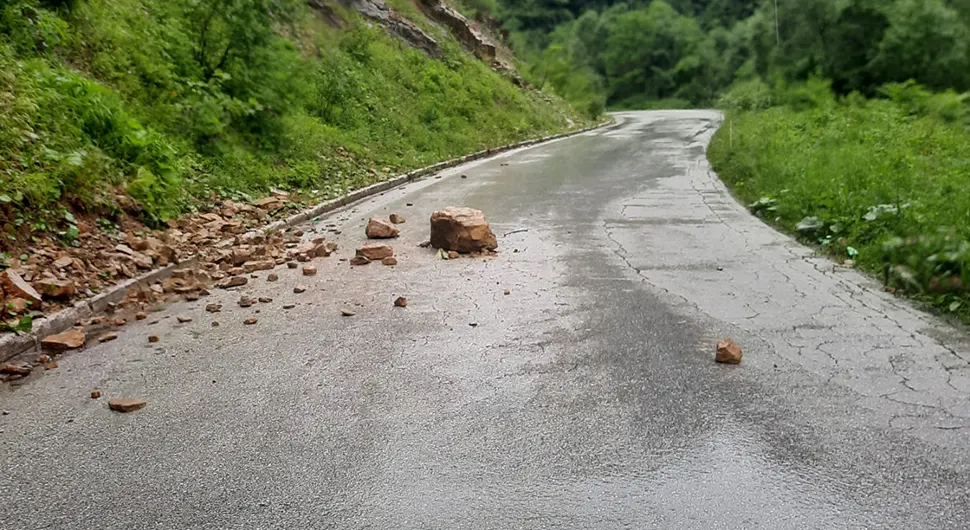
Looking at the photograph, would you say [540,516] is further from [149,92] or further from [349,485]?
[149,92]

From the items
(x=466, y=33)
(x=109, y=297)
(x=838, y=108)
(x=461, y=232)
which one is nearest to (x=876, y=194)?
(x=461, y=232)

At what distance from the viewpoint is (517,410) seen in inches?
183

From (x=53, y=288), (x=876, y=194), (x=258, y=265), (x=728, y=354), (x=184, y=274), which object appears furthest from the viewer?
(x=876, y=194)

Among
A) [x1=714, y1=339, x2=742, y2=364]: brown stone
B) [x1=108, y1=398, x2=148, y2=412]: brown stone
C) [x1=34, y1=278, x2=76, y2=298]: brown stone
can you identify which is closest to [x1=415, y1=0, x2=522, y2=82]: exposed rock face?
[x1=34, y1=278, x2=76, y2=298]: brown stone

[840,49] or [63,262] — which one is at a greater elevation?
[63,262]

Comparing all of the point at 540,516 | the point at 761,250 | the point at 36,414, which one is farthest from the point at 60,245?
the point at 761,250

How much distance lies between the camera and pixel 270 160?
14.0 meters

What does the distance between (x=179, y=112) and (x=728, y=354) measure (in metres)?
10.2

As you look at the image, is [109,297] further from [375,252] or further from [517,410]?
[517,410]

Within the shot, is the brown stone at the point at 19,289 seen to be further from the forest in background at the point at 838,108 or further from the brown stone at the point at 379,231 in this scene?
the forest in background at the point at 838,108

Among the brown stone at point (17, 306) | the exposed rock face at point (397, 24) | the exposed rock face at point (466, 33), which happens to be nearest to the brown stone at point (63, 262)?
the brown stone at point (17, 306)

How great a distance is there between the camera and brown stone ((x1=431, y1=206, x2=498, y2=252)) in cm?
912

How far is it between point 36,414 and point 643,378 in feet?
12.9

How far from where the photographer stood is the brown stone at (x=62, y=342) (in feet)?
19.8
